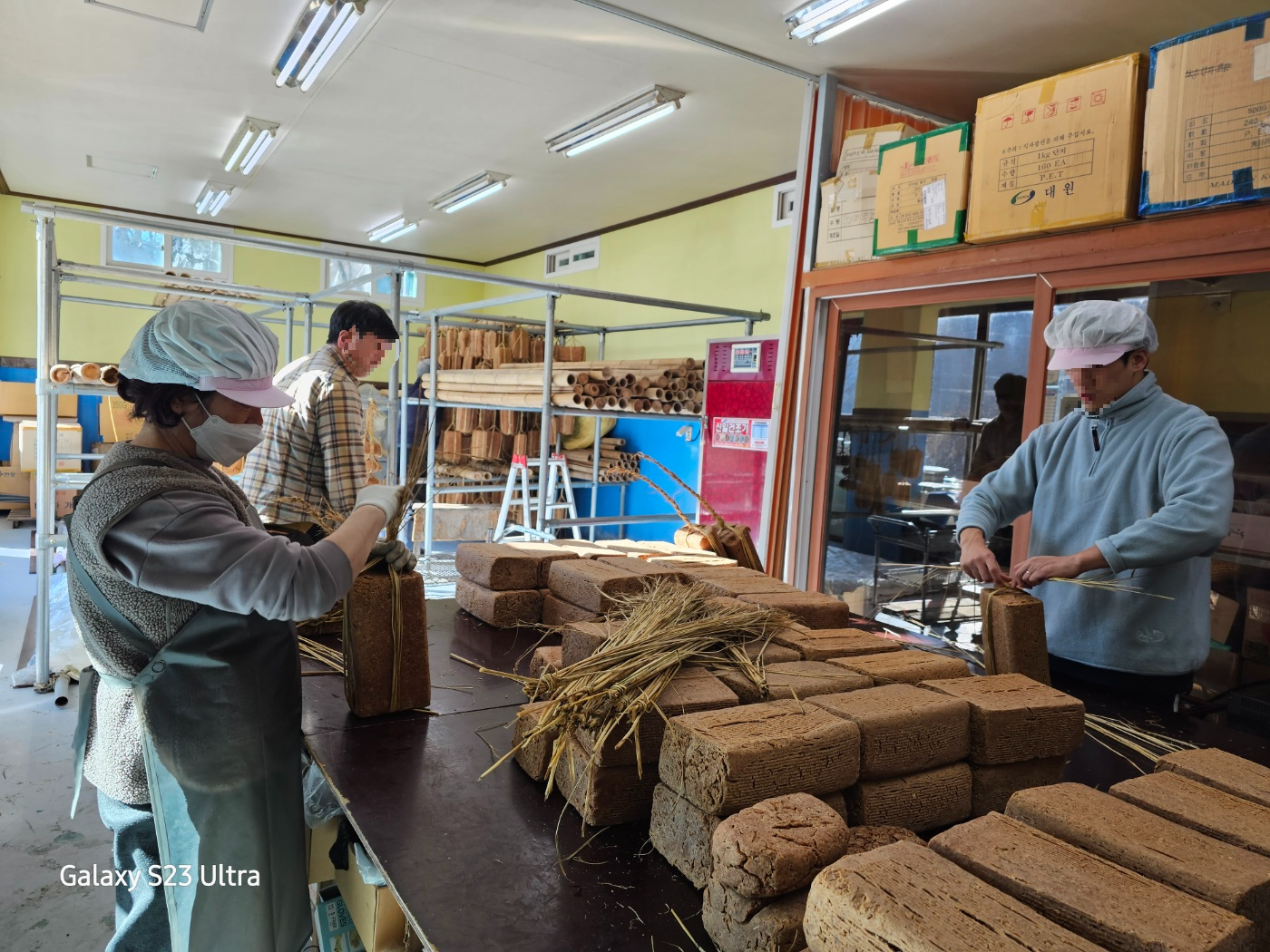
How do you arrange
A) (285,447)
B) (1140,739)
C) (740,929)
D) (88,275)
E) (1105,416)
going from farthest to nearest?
(88,275) < (285,447) < (1105,416) < (1140,739) < (740,929)

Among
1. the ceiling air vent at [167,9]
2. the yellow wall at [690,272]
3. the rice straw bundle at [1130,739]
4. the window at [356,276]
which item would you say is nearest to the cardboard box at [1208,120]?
the rice straw bundle at [1130,739]

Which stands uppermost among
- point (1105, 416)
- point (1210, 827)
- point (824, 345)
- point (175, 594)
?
point (824, 345)

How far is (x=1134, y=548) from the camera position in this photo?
6.49 ft

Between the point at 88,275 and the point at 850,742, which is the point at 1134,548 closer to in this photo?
the point at 850,742

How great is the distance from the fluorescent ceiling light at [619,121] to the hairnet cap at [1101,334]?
360cm

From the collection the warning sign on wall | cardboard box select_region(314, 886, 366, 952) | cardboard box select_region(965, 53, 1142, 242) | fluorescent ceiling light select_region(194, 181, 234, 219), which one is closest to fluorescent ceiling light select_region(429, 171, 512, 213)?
fluorescent ceiling light select_region(194, 181, 234, 219)

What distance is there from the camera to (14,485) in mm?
9180

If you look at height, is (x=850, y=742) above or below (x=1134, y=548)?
below

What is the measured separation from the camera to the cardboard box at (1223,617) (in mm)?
3039

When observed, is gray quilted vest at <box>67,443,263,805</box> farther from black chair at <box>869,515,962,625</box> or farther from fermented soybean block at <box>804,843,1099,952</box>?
black chair at <box>869,515,962,625</box>

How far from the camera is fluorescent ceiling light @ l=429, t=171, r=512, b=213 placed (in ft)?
24.0

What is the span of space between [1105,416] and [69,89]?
6.83 m


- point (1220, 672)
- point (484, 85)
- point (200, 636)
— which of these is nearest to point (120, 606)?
point (200, 636)

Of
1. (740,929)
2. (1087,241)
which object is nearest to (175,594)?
(740,929)
